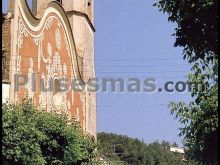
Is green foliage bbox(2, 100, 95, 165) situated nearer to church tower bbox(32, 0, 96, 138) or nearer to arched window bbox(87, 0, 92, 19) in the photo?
church tower bbox(32, 0, 96, 138)

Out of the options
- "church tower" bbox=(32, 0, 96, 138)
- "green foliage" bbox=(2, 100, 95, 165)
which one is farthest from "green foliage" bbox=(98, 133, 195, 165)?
"green foliage" bbox=(2, 100, 95, 165)

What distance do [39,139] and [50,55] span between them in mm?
8488

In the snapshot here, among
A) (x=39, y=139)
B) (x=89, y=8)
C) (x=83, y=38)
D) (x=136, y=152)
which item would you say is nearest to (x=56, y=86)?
(x=83, y=38)

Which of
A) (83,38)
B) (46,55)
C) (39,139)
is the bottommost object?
(39,139)

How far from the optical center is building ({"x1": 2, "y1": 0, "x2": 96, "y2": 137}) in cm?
2158

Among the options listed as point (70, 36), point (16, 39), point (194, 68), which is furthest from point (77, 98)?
point (194, 68)

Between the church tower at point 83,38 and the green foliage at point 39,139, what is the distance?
348 inches

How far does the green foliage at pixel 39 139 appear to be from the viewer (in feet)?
56.3

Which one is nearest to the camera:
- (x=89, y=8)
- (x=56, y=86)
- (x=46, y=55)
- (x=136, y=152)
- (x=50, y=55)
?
(x=46, y=55)

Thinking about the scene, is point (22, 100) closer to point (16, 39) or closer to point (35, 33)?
point (16, 39)

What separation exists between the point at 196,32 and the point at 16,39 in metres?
13.2

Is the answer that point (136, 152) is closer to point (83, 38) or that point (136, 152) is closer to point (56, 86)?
point (83, 38)

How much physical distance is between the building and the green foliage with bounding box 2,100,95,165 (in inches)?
69.9

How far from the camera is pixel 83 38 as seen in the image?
32438 millimetres
